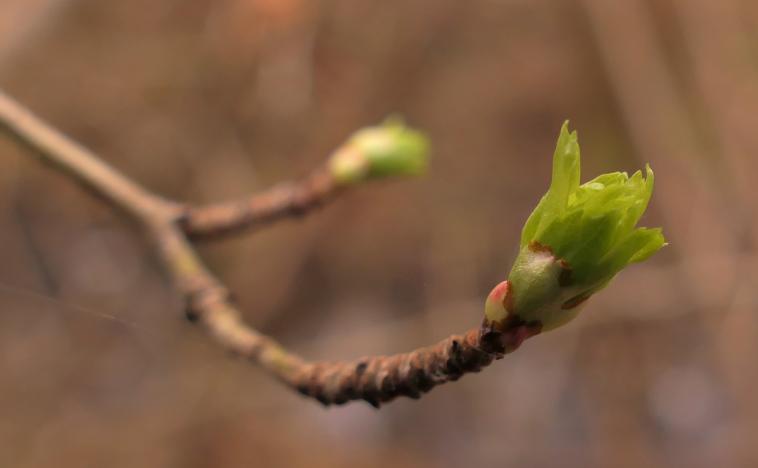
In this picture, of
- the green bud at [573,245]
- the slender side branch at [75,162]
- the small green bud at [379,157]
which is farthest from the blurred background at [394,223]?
the green bud at [573,245]

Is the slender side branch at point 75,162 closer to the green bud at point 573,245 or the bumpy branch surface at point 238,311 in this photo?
the bumpy branch surface at point 238,311

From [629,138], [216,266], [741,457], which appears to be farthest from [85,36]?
[741,457]

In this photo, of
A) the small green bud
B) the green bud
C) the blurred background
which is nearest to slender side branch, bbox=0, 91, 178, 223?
the small green bud

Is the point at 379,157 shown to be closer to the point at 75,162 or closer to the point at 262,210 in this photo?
the point at 262,210

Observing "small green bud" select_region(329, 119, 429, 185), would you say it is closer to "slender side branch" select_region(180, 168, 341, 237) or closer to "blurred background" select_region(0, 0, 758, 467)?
"slender side branch" select_region(180, 168, 341, 237)

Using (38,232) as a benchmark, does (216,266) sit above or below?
below

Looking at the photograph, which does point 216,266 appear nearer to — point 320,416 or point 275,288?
point 275,288

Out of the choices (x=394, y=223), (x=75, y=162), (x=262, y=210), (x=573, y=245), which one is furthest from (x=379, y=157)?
(x=394, y=223)
